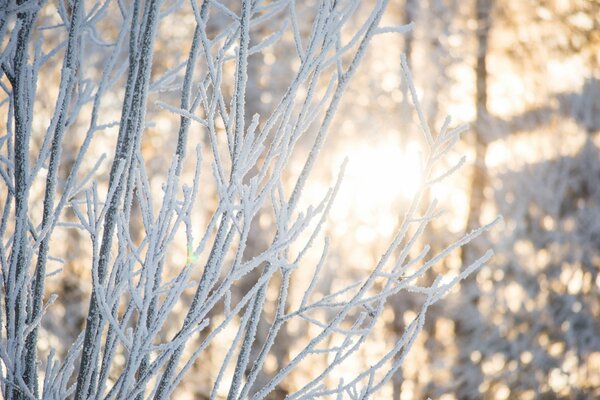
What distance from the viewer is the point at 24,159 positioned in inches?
37.9

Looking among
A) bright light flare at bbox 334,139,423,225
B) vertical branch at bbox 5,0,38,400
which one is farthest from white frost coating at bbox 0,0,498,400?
bright light flare at bbox 334,139,423,225

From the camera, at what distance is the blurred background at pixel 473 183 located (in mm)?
3578

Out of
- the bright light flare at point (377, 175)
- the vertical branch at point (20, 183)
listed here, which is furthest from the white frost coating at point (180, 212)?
the bright light flare at point (377, 175)

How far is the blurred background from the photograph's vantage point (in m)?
3.58

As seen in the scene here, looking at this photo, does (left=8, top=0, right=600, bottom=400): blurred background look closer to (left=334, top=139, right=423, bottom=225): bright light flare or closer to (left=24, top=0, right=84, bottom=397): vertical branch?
(left=334, top=139, right=423, bottom=225): bright light flare

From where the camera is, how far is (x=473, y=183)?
383 cm

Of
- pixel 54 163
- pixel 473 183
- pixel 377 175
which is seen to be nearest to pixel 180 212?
pixel 54 163

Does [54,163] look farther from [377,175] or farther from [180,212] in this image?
[377,175]

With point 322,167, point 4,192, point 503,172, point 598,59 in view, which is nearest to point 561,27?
point 598,59

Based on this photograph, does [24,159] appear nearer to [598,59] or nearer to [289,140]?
[289,140]

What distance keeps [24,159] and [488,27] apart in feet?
12.3

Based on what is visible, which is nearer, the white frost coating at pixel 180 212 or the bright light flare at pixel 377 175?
the white frost coating at pixel 180 212

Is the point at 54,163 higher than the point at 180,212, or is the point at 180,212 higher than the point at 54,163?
the point at 54,163

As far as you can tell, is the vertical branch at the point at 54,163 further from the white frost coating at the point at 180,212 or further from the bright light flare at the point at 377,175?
the bright light flare at the point at 377,175
